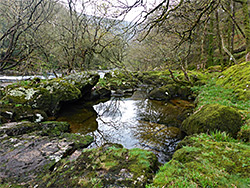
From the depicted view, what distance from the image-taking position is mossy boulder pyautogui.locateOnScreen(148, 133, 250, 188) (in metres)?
2.48

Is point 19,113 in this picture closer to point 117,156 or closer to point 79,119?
point 79,119

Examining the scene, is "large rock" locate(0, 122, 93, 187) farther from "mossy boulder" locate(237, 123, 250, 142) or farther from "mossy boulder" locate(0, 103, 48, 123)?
"mossy boulder" locate(237, 123, 250, 142)

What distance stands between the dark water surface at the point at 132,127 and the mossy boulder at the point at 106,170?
5.26 feet

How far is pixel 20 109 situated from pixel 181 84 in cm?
1365

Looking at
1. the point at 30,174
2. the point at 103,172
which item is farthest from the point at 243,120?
the point at 30,174

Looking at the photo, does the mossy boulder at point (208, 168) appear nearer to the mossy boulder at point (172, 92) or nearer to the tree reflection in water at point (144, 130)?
the tree reflection in water at point (144, 130)

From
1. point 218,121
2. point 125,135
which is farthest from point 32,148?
point 218,121

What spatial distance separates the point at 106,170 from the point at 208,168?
7.24 ft

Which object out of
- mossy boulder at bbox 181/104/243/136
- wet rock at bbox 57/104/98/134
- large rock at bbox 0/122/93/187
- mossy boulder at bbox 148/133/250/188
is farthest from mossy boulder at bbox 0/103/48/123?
mossy boulder at bbox 181/104/243/136

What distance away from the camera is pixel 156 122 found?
7977mm

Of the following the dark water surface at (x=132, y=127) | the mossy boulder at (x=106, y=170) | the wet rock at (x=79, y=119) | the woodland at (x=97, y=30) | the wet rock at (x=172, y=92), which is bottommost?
the wet rock at (x=79, y=119)

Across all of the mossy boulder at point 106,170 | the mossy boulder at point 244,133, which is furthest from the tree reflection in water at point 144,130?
the mossy boulder at point 244,133

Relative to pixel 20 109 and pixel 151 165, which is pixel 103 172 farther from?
pixel 20 109

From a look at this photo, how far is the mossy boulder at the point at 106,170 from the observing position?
291 cm
